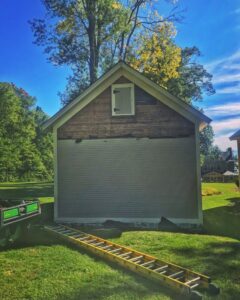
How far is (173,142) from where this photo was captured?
1309 centimetres

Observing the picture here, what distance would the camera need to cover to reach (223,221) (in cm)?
1397

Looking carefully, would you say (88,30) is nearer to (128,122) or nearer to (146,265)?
(128,122)

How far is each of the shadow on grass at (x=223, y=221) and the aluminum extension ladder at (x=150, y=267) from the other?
4.42 metres

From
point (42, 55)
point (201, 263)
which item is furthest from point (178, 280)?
point (42, 55)

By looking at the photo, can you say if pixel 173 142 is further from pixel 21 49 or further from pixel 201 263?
pixel 21 49

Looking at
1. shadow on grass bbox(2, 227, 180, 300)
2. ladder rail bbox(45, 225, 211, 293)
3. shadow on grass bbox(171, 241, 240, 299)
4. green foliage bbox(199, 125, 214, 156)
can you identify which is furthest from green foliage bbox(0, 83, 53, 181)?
green foliage bbox(199, 125, 214, 156)

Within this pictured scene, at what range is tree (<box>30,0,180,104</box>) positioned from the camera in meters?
25.3

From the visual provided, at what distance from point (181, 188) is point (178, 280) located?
6812 millimetres

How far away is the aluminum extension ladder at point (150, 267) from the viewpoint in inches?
232

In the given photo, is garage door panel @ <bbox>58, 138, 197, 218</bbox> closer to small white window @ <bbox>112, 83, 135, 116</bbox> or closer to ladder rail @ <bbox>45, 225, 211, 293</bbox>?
small white window @ <bbox>112, 83, 135, 116</bbox>

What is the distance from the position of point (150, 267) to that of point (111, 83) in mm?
8174

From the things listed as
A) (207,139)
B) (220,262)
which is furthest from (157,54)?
(207,139)

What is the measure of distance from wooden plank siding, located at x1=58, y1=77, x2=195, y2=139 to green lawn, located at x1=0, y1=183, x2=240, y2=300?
4.17 m

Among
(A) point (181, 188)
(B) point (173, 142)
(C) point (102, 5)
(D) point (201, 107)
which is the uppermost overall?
(C) point (102, 5)
